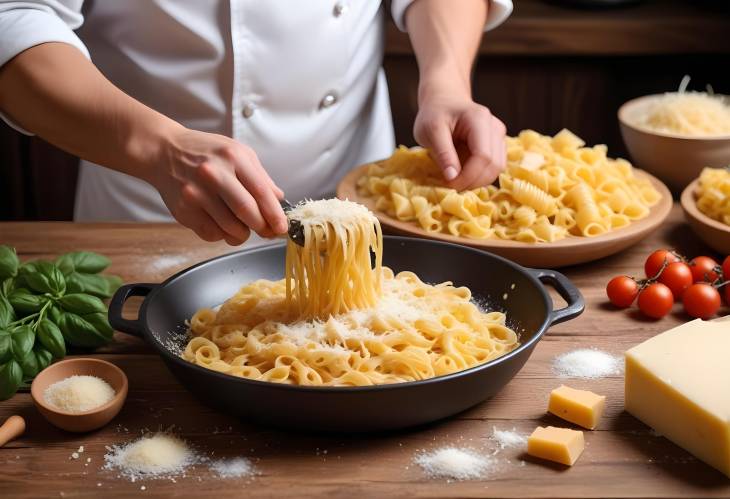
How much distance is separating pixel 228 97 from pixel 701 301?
1.28m

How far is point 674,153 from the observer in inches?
105

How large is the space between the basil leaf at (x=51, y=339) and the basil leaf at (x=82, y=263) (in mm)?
234

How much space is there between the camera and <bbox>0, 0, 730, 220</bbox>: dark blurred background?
3.94 m

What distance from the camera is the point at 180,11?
2281 millimetres

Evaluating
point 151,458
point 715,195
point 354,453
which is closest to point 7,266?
point 151,458

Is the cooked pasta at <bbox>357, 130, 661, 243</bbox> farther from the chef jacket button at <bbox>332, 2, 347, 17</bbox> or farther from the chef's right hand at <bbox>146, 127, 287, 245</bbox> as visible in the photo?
the chef's right hand at <bbox>146, 127, 287, 245</bbox>

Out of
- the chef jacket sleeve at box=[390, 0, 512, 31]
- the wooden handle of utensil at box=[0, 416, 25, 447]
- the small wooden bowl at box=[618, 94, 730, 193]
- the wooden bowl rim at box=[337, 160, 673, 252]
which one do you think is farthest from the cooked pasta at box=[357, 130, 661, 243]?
the wooden handle of utensil at box=[0, 416, 25, 447]

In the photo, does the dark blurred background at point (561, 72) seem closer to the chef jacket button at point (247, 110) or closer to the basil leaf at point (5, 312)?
the chef jacket button at point (247, 110)

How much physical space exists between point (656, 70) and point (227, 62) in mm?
2587

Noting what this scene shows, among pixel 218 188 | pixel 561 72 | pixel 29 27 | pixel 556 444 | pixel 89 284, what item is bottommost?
pixel 561 72

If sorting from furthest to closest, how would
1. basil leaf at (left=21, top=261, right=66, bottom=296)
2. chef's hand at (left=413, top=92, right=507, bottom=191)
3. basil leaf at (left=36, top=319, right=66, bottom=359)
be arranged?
chef's hand at (left=413, top=92, right=507, bottom=191) → basil leaf at (left=21, top=261, right=66, bottom=296) → basil leaf at (left=36, top=319, right=66, bottom=359)

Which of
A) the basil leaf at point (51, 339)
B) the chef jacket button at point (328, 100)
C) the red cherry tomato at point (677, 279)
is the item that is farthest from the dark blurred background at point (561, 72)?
the basil leaf at point (51, 339)

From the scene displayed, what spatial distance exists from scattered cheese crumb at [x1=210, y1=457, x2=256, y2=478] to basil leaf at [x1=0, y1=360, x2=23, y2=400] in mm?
432

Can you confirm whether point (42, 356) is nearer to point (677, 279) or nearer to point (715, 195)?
point (677, 279)
